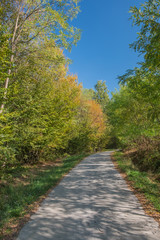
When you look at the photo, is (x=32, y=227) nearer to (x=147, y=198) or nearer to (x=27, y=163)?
(x=147, y=198)

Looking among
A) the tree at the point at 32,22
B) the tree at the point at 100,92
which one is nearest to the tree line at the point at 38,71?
the tree at the point at 32,22

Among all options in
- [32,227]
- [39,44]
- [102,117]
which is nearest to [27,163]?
[39,44]

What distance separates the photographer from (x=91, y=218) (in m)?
3.80

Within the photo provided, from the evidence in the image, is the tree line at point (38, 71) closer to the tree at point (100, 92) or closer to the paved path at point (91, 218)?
the paved path at point (91, 218)

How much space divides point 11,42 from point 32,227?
776 cm

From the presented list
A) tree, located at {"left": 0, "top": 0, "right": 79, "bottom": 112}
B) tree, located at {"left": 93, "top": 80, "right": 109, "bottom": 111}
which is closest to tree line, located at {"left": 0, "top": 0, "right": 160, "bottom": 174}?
tree, located at {"left": 0, "top": 0, "right": 79, "bottom": 112}

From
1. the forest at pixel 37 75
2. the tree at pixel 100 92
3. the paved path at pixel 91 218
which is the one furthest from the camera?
the tree at pixel 100 92

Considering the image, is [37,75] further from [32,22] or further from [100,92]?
[100,92]

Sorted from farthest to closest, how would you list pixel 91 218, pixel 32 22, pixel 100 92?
1. pixel 100 92
2. pixel 32 22
3. pixel 91 218

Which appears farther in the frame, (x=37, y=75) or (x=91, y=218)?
(x=37, y=75)

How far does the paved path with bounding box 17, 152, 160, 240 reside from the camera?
315 centimetres

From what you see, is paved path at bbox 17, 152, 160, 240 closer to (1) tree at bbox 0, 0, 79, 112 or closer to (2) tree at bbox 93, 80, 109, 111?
(1) tree at bbox 0, 0, 79, 112

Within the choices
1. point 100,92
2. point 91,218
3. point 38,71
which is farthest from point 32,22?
point 100,92

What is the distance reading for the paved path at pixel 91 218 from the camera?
3.15 metres
